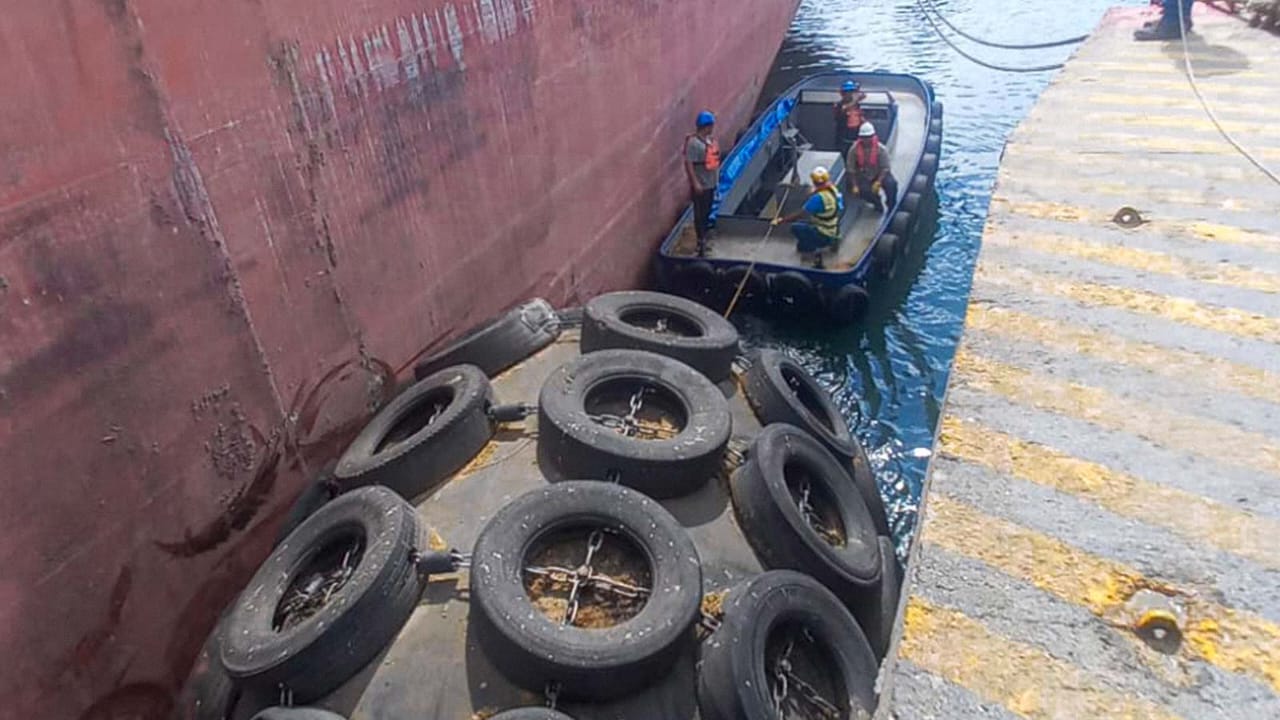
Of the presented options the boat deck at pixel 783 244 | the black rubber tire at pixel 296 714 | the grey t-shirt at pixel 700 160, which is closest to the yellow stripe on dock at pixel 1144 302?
the black rubber tire at pixel 296 714

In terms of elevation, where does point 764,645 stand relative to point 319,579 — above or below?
below

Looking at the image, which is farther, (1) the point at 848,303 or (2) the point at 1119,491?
(1) the point at 848,303

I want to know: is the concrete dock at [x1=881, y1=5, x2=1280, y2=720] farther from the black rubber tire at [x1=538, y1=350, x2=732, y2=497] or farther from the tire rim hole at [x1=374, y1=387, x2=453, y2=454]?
the tire rim hole at [x1=374, y1=387, x2=453, y2=454]

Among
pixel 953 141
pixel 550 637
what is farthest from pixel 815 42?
pixel 550 637

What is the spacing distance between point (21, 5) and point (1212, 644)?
21.3 ft

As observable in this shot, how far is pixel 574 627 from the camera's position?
4.66 m

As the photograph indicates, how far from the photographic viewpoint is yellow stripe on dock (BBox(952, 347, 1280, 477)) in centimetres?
321

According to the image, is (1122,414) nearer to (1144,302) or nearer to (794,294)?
(1144,302)

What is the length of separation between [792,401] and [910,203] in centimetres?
708

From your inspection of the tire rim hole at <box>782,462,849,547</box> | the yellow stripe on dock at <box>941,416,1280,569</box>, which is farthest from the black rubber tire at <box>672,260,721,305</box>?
the yellow stripe on dock at <box>941,416,1280,569</box>

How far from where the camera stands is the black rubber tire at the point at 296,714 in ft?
14.3

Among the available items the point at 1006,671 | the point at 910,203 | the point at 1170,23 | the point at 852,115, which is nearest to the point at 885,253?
the point at 910,203

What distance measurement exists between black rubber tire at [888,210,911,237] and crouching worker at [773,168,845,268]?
949mm

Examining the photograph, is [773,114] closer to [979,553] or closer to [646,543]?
[646,543]
